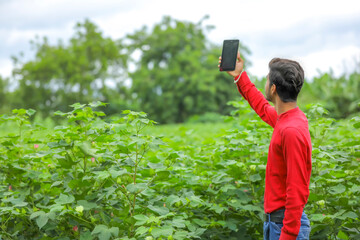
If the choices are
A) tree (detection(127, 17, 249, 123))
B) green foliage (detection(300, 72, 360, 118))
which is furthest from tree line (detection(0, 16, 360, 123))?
green foliage (detection(300, 72, 360, 118))

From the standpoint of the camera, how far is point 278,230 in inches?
93.3

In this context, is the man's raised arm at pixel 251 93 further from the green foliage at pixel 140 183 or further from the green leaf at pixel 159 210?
the green leaf at pixel 159 210

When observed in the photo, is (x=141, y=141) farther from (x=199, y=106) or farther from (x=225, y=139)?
(x=199, y=106)

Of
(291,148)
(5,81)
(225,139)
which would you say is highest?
(291,148)

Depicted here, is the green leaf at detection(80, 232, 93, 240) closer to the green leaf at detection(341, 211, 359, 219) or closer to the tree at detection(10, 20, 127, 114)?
the green leaf at detection(341, 211, 359, 219)

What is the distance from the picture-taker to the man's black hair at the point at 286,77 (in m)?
2.32

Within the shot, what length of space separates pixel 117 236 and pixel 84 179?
1.57 ft

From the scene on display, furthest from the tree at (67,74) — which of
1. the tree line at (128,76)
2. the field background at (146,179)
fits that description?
the field background at (146,179)

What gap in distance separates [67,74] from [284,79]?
37.7 m

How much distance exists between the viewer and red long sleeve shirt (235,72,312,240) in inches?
85.0

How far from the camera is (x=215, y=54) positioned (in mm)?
43125

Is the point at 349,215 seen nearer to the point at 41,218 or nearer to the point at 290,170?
the point at 290,170

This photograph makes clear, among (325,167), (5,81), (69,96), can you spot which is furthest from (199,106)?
(325,167)

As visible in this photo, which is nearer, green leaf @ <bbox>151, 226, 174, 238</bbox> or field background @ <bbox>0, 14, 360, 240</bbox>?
green leaf @ <bbox>151, 226, 174, 238</bbox>
